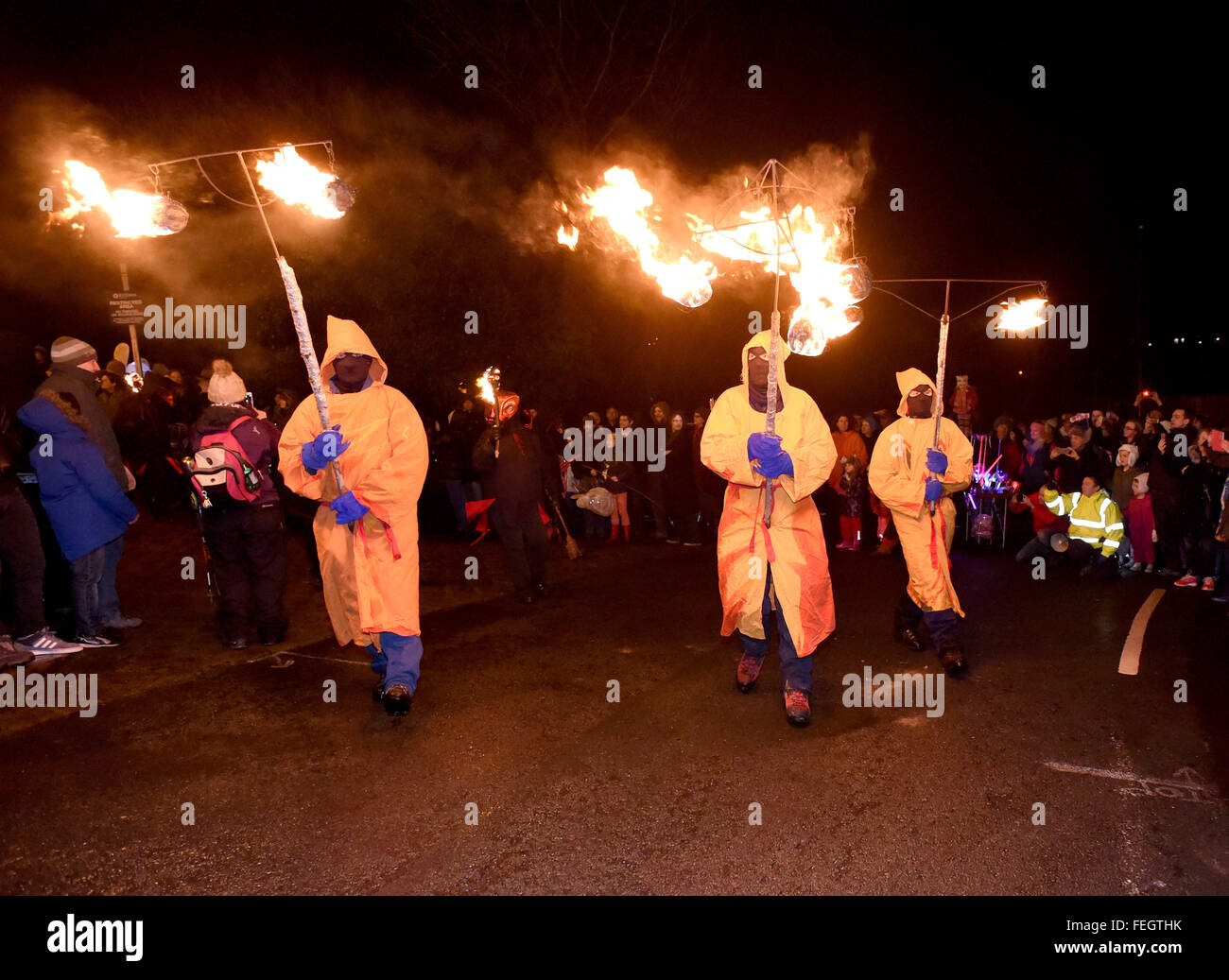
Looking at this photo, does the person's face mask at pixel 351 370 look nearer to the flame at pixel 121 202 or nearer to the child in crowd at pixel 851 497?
the flame at pixel 121 202

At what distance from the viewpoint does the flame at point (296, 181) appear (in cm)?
540

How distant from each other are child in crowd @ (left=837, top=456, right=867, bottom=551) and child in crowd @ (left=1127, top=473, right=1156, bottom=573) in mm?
2933

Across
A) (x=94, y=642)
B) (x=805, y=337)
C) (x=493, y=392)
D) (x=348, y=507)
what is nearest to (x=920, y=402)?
(x=805, y=337)

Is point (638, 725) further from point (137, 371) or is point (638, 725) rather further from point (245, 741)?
point (137, 371)

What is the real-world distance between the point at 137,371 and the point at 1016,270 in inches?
737

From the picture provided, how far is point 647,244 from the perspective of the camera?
22.2 feet

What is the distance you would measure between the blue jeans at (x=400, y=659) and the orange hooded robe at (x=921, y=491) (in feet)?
10.1

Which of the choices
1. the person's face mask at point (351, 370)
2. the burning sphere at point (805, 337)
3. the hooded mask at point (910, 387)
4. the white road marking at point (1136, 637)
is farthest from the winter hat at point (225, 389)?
the white road marking at point (1136, 637)

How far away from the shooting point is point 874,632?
654 cm

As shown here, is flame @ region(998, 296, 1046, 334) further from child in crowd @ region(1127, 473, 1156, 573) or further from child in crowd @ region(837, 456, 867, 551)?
child in crowd @ region(837, 456, 867, 551)

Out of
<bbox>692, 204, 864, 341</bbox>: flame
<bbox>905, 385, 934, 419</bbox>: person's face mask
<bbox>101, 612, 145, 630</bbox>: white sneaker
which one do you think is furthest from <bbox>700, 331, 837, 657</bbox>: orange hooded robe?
<bbox>101, 612, 145, 630</bbox>: white sneaker

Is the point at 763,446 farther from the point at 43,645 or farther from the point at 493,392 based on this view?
the point at 43,645

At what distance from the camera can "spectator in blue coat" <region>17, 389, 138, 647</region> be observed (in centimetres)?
601

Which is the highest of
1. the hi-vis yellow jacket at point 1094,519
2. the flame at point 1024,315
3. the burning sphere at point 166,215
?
the burning sphere at point 166,215
